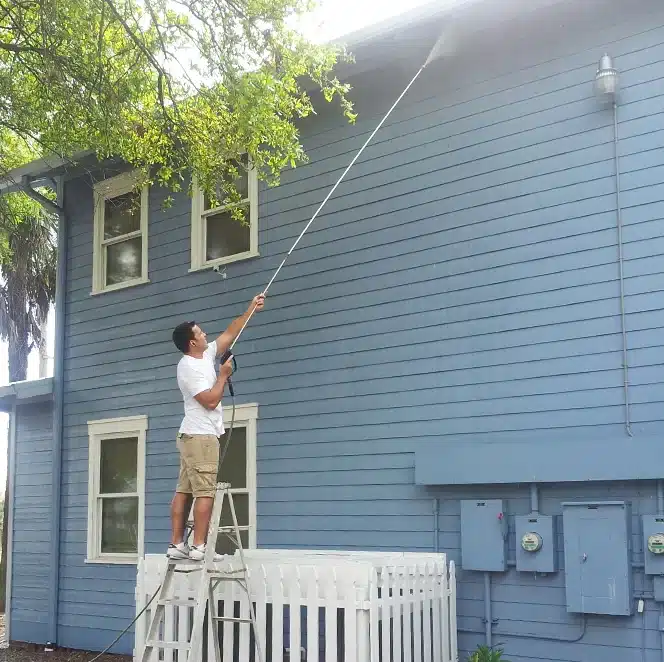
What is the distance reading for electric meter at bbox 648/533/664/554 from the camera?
6590mm

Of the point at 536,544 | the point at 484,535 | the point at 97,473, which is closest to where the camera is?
the point at 536,544

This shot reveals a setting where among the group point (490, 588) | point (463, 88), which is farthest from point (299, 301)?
point (490, 588)

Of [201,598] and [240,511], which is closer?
[201,598]

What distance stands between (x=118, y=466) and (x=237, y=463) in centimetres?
206

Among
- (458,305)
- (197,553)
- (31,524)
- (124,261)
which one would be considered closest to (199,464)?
(197,553)

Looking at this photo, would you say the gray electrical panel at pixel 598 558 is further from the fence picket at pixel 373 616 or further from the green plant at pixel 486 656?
the fence picket at pixel 373 616

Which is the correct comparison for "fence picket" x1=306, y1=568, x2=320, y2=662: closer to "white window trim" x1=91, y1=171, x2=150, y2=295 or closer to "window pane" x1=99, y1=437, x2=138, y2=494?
"window pane" x1=99, y1=437, x2=138, y2=494

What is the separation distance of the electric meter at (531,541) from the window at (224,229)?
4.23 m

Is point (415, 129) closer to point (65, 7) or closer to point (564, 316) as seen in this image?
point (564, 316)

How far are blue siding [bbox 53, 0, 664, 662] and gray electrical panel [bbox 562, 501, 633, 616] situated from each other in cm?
17

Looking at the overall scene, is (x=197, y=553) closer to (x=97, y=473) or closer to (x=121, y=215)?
(x=97, y=473)

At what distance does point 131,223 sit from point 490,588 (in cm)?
655

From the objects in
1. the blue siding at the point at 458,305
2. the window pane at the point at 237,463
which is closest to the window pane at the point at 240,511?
the window pane at the point at 237,463

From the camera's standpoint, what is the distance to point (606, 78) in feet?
24.1
